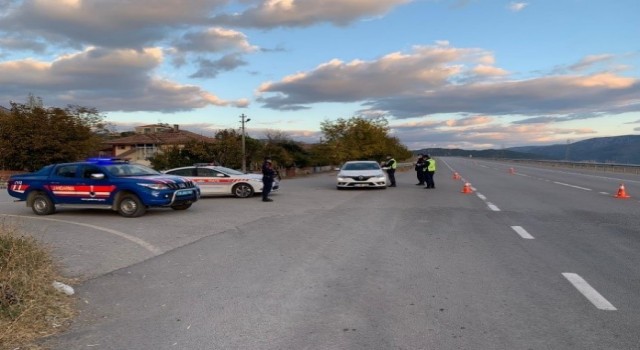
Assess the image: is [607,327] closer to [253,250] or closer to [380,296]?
[380,296]

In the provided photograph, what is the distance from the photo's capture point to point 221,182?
1953 centimetres

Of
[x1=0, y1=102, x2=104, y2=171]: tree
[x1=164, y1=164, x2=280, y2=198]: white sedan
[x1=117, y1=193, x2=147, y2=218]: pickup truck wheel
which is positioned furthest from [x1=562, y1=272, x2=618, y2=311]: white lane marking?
[x1=0, y1=102, x2=104, y2=171]: tree

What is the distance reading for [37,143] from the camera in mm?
33875

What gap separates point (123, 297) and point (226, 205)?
10.7m

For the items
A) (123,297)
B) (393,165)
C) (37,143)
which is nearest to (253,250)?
(123,297)

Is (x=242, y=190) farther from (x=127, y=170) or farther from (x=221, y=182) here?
(x=127, y=170)

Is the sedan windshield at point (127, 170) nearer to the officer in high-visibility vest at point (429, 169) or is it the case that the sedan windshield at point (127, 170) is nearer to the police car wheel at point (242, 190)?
the police car wheel at point (242, 190)

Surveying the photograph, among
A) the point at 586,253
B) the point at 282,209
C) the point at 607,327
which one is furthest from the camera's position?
the point at 282,209

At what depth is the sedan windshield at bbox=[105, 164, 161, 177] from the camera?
13.8 m

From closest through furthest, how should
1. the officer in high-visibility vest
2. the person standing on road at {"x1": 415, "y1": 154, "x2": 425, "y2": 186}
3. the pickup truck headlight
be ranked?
the pickup truck headlight → the officer in high-visibility vest → the person standing on road at {"x1": 415, "y1": 154, "x2": 425, "y2": 186}

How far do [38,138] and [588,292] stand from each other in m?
35.4

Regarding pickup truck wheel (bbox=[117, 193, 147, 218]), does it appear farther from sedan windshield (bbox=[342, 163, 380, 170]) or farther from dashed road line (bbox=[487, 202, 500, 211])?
sedan windshield (bbox=[342, 163, 380, 170])

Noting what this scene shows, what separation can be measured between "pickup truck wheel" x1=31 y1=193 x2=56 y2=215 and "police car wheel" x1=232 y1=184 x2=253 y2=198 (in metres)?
6.79

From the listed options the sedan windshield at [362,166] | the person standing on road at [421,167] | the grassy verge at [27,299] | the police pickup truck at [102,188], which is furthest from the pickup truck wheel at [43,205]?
the person standing on road at [421,167]
